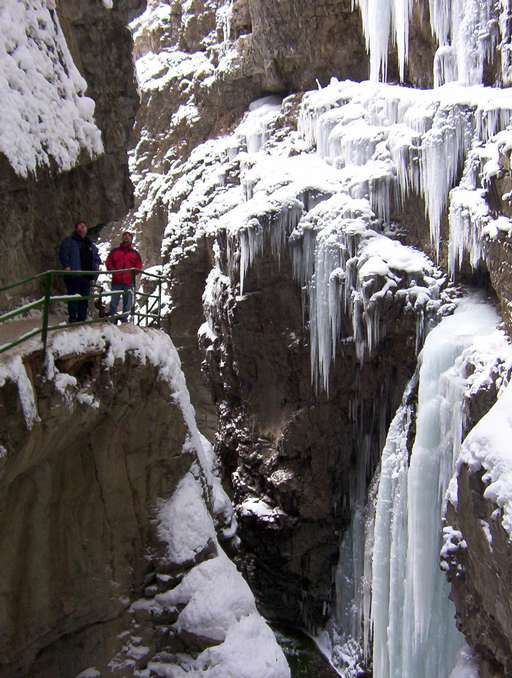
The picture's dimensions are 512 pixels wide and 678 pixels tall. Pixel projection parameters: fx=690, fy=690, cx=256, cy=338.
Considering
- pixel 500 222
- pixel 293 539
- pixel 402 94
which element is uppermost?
pixel 402 94

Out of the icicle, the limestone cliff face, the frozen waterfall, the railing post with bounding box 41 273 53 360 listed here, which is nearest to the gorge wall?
the icicle

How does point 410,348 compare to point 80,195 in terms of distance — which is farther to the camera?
point 410,348

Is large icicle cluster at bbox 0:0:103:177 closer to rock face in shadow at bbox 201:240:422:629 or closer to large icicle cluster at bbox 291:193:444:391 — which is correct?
large icicle cluster at bbox 291:193:444:391

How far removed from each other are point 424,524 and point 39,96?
809cm

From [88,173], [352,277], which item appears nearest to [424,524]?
[352,277]

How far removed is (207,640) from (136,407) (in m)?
2.61

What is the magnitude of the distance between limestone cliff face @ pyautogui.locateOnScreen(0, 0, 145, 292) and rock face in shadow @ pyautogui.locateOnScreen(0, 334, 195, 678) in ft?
8.01

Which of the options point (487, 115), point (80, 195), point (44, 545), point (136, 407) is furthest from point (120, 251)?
point (487, 115)

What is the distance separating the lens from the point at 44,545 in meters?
6.88

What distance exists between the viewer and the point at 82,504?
7.34 m

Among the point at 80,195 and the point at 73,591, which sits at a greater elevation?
the point at 80,195

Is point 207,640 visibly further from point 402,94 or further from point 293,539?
point 402,94

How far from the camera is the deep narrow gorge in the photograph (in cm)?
715

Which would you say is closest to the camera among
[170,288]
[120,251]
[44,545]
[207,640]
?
[44,545]
